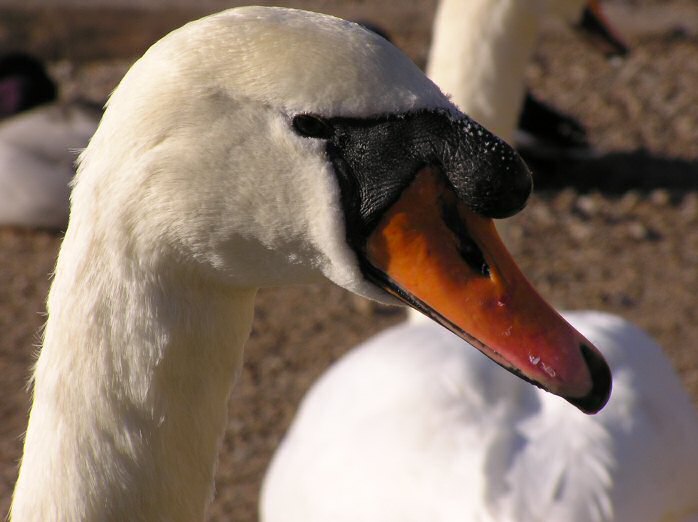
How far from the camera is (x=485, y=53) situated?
134 inches

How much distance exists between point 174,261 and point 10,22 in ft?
19.9

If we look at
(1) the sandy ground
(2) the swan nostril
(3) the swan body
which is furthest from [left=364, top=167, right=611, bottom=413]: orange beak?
(1) the sandy ground

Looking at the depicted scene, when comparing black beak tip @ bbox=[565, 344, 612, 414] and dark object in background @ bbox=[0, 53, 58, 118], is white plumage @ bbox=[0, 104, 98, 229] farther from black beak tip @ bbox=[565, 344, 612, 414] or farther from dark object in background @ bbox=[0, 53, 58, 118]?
black beak tip @ bbox=[565, 344, 612, 414]

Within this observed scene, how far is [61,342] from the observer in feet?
5.06

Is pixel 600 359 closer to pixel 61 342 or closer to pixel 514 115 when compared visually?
pixel 61 342

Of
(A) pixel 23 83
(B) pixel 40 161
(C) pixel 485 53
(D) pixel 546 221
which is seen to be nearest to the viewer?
(C) pixel 485 53

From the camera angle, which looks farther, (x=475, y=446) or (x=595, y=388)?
(x=475, y=446)

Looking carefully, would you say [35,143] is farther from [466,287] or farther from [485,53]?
[466,287]

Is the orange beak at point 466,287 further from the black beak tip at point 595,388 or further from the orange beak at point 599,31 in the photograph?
the orange beak at point 599,31

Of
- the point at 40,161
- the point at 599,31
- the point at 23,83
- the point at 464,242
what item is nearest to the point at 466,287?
the point at 464,242

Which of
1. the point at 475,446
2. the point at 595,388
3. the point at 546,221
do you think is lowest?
the point at 546,221

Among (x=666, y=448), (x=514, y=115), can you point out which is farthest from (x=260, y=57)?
(x=514, y=115)

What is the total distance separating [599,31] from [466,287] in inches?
126

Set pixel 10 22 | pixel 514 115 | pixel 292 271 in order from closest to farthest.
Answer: pixel 292 271 < pixel 514 115 < pixel 10 22
